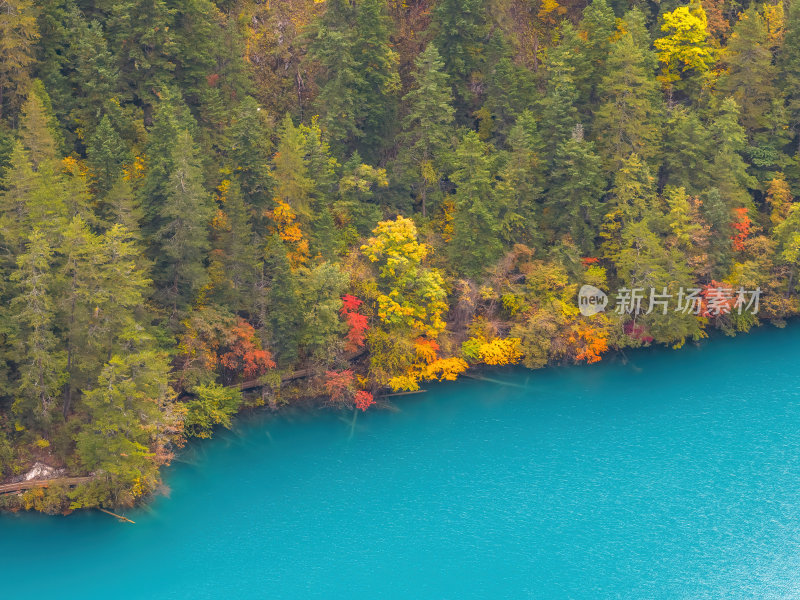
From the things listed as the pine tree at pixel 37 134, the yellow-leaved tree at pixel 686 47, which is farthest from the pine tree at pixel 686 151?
the pine tree at pixel 37 134

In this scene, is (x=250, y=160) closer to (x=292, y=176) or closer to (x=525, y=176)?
(x=292, y=176)

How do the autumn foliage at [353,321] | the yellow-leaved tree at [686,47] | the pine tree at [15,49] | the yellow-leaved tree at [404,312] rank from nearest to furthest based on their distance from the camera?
the pine tree at [15,49], the autumn foliage at [353,321], the yellow-leaved tree at [404,312], the yellow-leaved tree at [686,47]

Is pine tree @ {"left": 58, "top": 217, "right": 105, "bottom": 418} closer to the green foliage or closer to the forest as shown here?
the forest

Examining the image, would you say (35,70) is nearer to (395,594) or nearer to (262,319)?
(262,319)

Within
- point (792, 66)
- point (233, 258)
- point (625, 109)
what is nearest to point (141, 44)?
point (233, 258)

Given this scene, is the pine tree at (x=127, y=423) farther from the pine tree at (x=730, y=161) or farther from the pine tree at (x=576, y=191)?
the pine tree at (x=730, y=161)

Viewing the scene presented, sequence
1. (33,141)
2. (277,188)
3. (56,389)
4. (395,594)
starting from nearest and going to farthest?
1. (395,594)
2. (56,389)
3. (33,141)
4. (277,188)

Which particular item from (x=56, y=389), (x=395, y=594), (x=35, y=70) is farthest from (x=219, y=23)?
(x=395, y=594)
